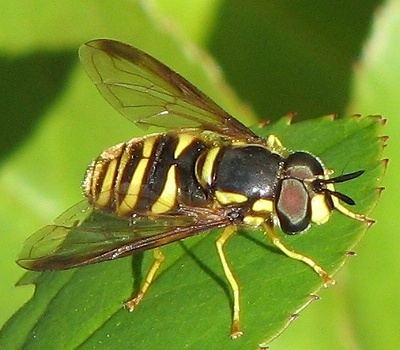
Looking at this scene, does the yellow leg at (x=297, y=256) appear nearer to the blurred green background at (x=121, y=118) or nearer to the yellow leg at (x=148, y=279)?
the yellow leg at (x=148, y=279)

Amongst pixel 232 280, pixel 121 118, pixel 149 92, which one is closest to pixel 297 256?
pixel 232 280

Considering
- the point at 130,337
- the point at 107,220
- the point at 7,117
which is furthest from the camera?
the point at 7,117

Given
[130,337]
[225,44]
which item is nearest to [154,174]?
[130,337]

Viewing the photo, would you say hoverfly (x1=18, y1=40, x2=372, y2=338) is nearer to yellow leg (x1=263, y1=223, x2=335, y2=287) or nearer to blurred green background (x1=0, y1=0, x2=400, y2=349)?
yellow leg (x1=263, y1=223, x2=335, y2=287)

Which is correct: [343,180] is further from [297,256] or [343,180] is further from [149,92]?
[149,92]

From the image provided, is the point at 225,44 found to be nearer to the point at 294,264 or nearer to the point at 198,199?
the point at 198,199

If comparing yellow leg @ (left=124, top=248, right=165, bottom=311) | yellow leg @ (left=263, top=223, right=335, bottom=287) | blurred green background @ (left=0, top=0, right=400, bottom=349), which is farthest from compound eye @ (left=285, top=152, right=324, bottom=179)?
blurred green background @ (left=0, top=0, right=400, bottom=349)

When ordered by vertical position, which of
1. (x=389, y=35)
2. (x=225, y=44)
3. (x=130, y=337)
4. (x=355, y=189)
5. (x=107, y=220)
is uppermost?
(x=225, y=44)
